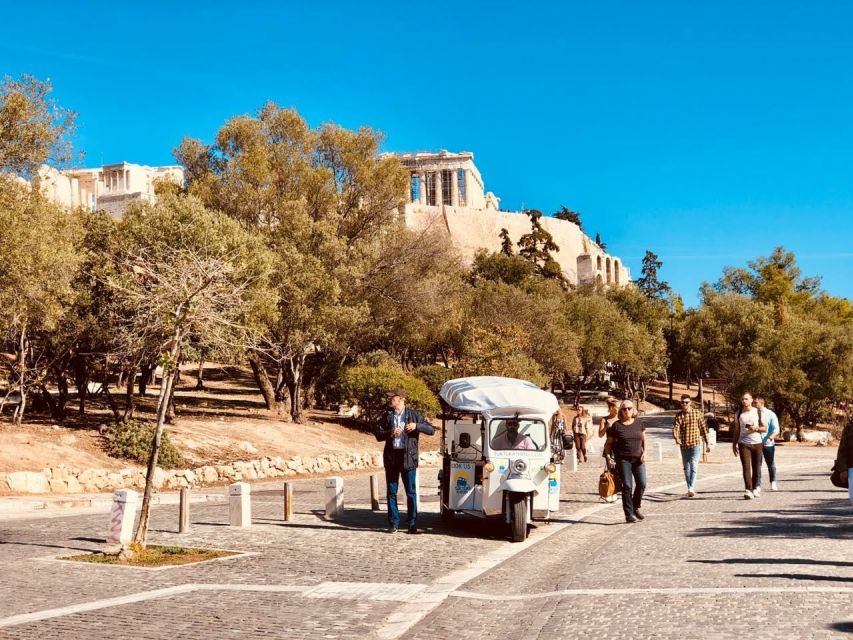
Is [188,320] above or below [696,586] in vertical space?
above

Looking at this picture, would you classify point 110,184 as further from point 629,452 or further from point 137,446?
point 629,452

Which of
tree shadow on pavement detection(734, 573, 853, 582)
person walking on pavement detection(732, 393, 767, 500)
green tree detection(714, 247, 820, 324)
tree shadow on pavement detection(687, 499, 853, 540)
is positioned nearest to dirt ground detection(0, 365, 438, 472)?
person walking on pavement detection(732, 393, 767, 500)

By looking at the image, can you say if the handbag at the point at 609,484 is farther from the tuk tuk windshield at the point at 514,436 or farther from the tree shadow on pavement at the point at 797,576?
the tree shadow on pavement at the point at 797,576

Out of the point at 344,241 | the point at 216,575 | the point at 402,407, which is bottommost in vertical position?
the point at 216,575

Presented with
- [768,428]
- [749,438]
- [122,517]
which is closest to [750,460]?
[749,438]

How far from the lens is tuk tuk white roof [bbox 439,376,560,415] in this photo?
1367 centimetres

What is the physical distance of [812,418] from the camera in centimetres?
5212

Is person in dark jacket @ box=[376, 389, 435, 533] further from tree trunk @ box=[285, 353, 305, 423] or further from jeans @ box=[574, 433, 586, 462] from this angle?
tree trunk @ box=[285, 353, 305, 423]

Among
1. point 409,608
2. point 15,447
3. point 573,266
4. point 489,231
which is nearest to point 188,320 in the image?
point 409,608

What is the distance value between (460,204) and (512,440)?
153 meters

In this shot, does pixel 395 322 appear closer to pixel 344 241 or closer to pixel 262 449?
pixel 344 241

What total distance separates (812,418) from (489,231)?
328 feet

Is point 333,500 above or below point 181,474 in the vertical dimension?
above

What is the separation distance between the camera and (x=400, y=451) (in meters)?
13.8
